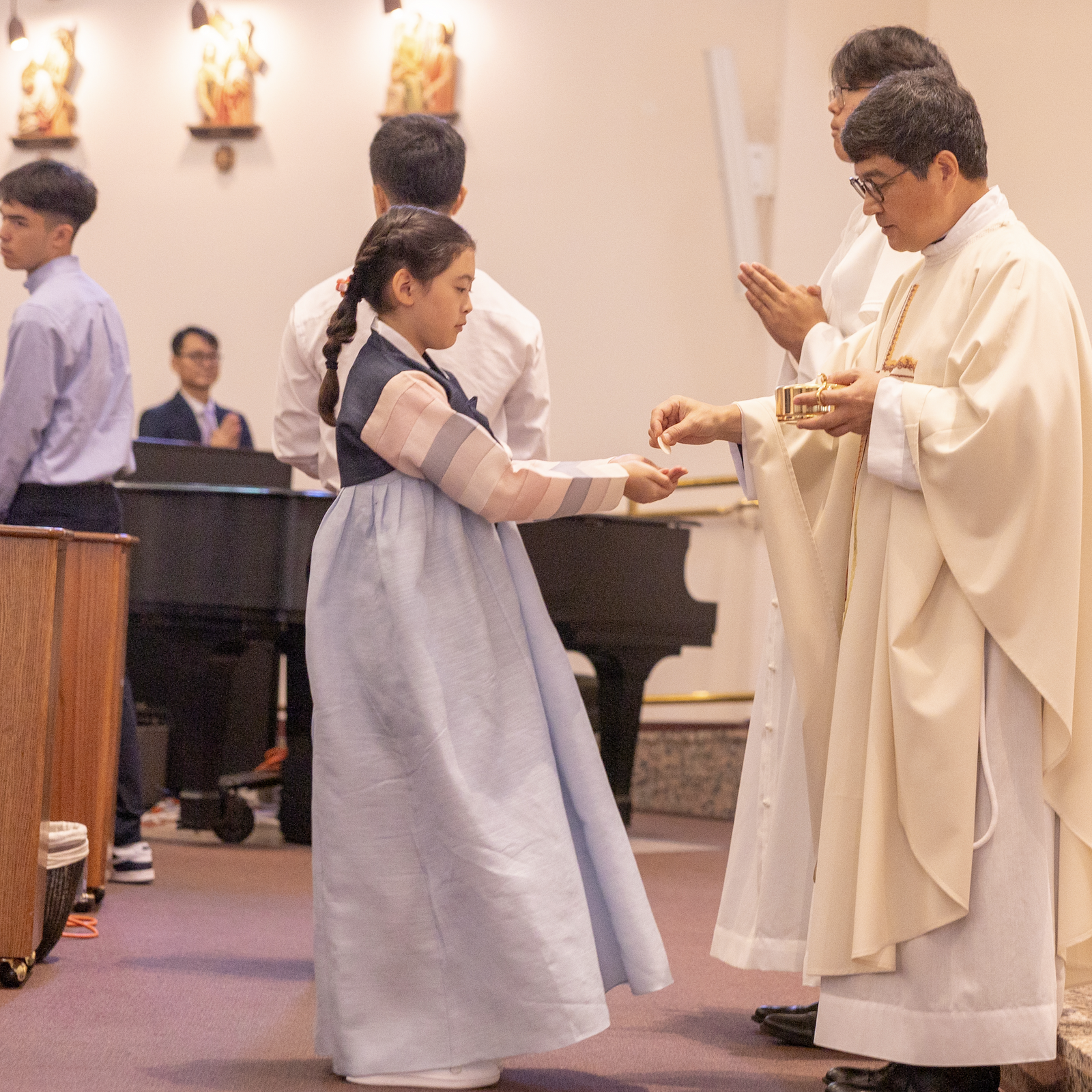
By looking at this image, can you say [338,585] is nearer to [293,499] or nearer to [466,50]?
[293,499]

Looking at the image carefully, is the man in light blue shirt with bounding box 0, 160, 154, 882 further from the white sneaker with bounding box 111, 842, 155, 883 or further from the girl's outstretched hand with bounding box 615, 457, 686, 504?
the girl's outstretched hand with bounding box 615, 457, 686, 504

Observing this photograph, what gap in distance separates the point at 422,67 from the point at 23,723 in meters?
5.58

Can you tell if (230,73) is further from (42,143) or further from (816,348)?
(816,348)

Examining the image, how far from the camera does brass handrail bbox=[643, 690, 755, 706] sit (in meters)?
6.93

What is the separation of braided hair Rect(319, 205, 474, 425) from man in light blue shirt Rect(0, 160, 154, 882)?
1.72 meters

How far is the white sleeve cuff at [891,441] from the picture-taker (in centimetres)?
221

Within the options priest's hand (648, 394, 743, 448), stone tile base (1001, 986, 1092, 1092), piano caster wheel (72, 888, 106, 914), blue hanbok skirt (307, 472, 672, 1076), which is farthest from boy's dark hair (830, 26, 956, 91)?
piano caster wheel (72, 888, 106, 914)

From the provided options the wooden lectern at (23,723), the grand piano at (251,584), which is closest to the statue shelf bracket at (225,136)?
the grand piano at (251,584)

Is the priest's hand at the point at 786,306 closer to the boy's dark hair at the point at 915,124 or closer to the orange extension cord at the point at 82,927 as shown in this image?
the boy's dark hair at the point at 915,124

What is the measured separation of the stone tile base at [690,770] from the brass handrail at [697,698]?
0.39 ft

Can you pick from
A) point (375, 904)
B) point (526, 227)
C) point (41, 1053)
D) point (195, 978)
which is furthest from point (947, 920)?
point (526, 227)

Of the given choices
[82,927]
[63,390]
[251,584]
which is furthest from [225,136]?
[82,927]

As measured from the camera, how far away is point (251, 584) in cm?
519

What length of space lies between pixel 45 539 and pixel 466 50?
17.8 ft
